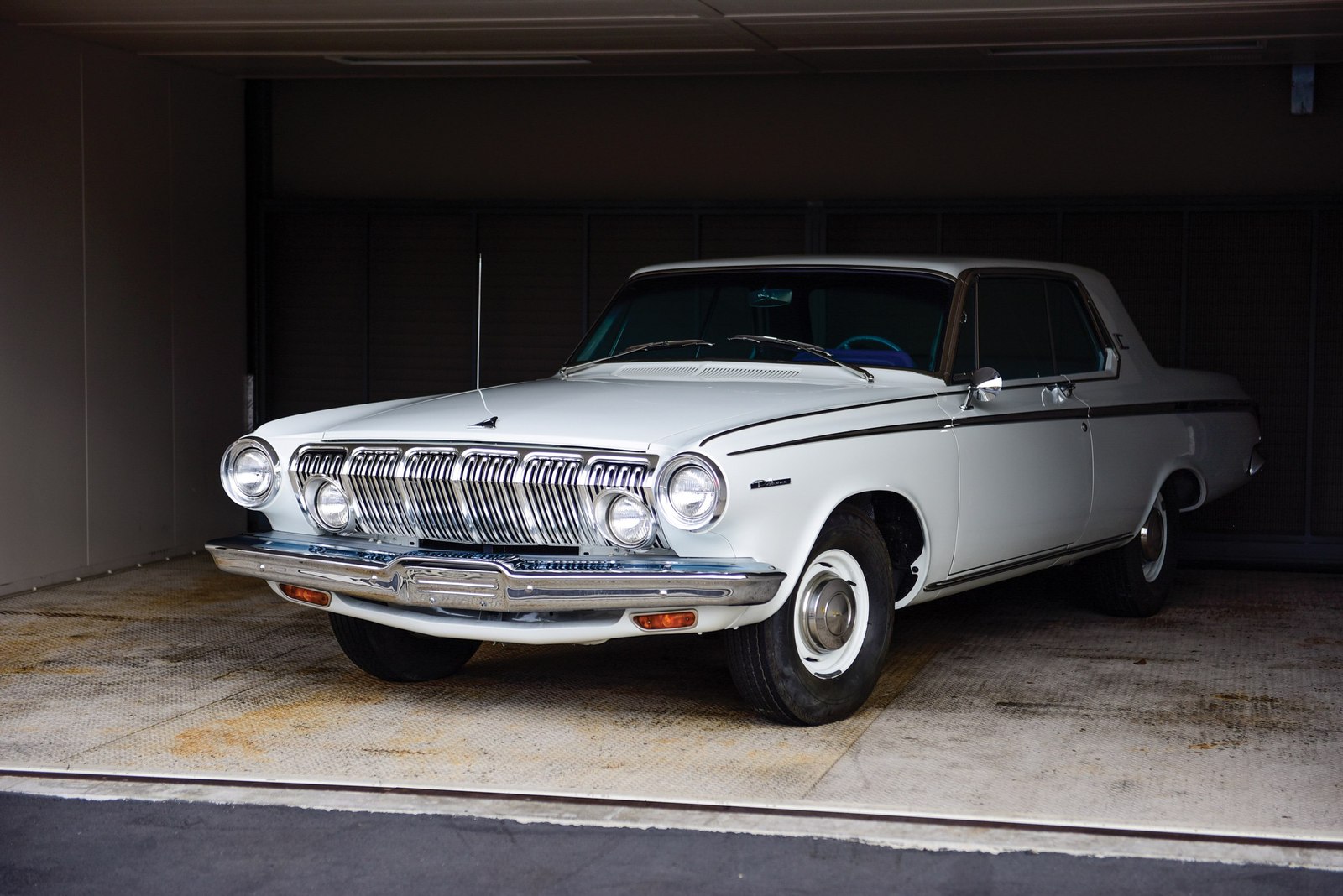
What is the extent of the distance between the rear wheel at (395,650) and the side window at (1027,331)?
2.25 metres

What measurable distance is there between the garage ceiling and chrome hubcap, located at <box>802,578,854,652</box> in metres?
3.24

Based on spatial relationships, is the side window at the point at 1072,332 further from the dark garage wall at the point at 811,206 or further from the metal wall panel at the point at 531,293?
the metal wall panel at the point at 531,293

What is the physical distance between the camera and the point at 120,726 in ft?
17.5

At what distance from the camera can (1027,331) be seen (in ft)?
21.8

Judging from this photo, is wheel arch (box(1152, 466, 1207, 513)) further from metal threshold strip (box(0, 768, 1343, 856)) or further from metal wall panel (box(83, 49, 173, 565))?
metal wall panel (box(83, 49, 173, 565))

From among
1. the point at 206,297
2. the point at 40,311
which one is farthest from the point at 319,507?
the point at 206,297

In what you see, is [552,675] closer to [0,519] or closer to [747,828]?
[747,828]

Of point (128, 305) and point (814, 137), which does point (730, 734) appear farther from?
point (814, 137)

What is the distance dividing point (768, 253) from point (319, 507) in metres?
5.33

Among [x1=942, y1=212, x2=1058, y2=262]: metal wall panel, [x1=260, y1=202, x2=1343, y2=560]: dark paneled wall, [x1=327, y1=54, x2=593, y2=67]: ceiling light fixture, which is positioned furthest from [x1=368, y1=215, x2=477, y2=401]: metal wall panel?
[x1=942, y1=212, x2=1058, y2=262]: metal wall panel

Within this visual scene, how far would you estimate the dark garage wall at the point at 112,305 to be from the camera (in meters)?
8.22

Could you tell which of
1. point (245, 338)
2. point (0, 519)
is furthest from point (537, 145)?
point (0, 519)

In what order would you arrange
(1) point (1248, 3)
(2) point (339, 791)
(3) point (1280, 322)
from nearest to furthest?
(2) point (339, 791) < (1) point (1248, 3) < (3) point (1280, 322)

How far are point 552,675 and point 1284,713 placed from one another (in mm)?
2668
